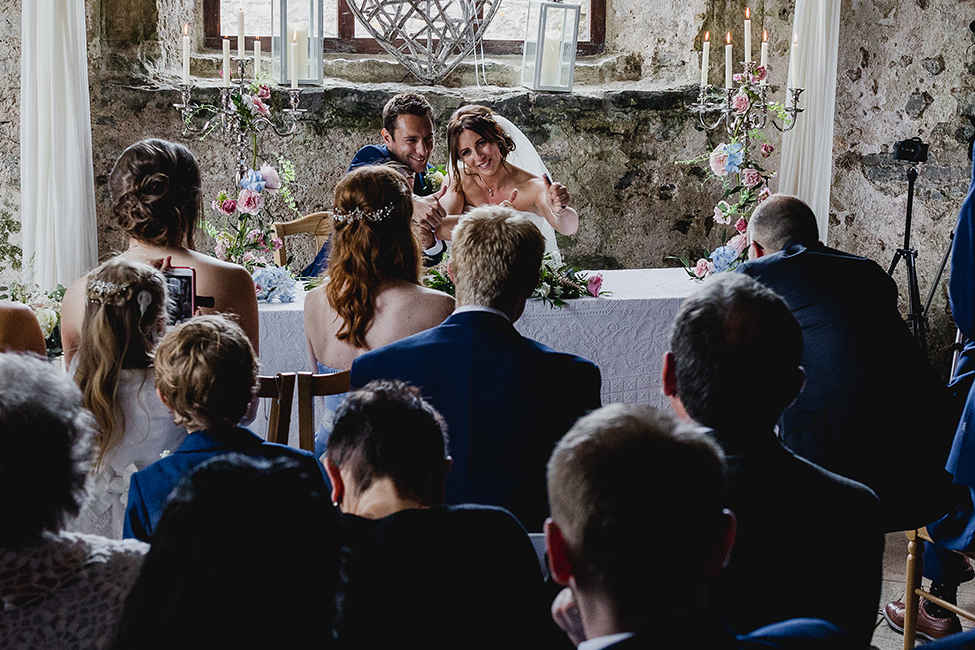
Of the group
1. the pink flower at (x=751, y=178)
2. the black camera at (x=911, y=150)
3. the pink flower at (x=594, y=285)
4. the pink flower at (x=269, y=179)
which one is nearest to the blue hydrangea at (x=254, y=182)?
the pink flower at (x=269, y=179)

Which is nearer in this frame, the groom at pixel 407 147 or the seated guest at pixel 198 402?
the seated guest at pixel 198 402

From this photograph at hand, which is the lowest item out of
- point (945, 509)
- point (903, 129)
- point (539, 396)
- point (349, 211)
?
point (945, 509)

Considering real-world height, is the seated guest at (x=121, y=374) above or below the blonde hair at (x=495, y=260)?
below

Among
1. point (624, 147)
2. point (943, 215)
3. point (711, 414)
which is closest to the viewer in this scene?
point (711, 414)

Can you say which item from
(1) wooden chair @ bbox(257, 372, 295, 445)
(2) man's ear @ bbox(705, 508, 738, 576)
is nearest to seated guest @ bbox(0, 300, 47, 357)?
(1) wooden chair @ bbox(257, 372, 295, 445)

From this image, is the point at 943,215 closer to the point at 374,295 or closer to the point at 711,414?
the point at 374,295

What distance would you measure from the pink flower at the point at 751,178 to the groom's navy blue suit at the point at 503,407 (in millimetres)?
2129

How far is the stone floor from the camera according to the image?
2.81m

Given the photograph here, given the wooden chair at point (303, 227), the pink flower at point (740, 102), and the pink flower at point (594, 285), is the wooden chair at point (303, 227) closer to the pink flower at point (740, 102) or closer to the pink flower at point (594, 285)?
the pink flower at point (594, 285)

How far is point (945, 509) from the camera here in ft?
7.93

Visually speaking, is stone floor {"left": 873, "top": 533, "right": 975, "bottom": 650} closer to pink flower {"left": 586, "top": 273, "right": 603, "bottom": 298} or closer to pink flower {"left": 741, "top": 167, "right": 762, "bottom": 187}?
pink flower {"left": 586, "top": 273, "right": 603, "bottom": 298}

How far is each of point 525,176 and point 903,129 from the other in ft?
7.37

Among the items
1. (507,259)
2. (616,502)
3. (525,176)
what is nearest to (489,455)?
(507,259)

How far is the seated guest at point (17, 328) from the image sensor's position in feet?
7.07
